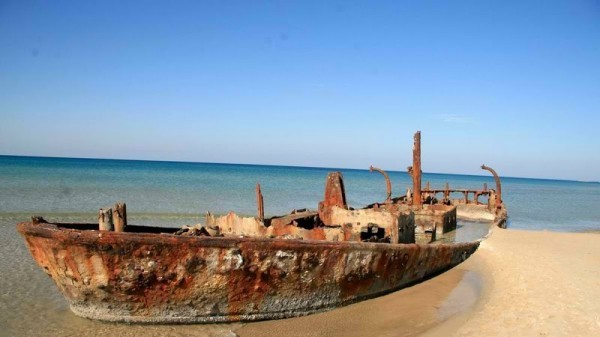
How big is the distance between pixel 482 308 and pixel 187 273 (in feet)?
12.8

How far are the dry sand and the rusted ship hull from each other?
1.04 ft

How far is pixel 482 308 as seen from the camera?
18.7 feet

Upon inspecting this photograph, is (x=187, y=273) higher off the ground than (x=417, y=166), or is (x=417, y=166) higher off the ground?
(x=417, y=166)

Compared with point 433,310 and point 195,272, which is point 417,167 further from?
point 195,272

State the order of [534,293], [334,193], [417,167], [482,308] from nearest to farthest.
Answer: [482,308], [534,293], [334,193], [417,167]

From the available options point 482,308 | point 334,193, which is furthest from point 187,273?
point 334,193

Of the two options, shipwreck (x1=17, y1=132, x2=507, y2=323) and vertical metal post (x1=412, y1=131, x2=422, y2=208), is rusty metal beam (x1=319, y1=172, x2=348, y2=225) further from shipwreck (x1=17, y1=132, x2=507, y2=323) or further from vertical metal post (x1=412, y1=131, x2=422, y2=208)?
vertical metal post (x1=412, y1=131, x2=422, y2=208)

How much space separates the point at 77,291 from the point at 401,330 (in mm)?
3703

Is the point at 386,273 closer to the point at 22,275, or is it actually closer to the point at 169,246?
the point at 169,246

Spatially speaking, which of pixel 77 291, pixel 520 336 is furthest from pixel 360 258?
pixel 77 291

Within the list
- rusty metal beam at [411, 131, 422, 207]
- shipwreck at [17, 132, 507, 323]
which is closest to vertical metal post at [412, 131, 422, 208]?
rusty metal beam at [411, 131, 422, 207]

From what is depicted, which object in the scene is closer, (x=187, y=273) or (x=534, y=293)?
(x=187, y=273)

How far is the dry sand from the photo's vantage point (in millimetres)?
4852

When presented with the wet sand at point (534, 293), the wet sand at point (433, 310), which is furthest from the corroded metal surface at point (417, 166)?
the wet sand at point (433, 310)
